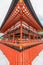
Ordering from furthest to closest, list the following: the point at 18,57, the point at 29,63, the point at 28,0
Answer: the point at 28,0
the point at 29,63
the point at 18,57

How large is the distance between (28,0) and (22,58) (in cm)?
176

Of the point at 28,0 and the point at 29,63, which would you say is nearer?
the point at 29,63

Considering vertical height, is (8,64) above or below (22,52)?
below

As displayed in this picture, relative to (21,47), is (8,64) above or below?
below

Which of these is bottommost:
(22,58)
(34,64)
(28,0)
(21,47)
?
(34,64)

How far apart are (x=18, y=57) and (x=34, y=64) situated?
63cm

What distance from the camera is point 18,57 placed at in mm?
3107

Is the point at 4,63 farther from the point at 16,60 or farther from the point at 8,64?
the point at 16,60

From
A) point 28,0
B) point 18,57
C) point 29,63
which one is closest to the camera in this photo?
point 18,57

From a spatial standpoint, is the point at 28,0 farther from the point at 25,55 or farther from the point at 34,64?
the point at 34,64

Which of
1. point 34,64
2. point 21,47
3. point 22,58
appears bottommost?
point 34,64

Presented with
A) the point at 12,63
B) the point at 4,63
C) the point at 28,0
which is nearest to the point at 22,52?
the point at 12,63

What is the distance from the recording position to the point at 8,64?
3387mm

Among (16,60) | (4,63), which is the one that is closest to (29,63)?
(16,60)
